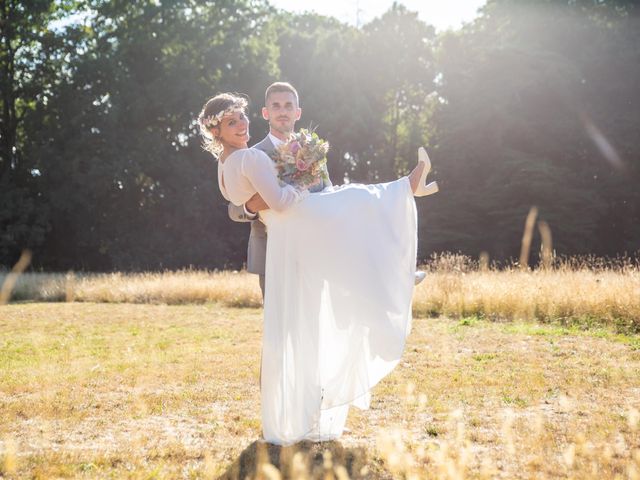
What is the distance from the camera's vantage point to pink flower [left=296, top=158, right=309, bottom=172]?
4148 mm

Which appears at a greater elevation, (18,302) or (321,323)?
(321,323)

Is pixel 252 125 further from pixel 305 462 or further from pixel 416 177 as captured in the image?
pixel 305 462

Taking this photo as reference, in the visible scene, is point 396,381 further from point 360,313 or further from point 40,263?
point 40,263

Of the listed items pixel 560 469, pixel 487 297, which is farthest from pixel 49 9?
pixel 560 469

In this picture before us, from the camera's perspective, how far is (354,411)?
524cm

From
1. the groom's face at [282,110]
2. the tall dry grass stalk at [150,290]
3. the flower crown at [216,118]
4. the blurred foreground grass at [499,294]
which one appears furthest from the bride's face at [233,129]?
the tall dry grass stalk at [150,290]

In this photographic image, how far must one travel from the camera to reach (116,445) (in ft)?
14.5

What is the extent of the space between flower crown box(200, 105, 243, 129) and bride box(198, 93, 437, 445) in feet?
1.05

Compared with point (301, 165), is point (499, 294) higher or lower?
lower

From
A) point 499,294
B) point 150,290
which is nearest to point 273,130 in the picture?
point 499,294

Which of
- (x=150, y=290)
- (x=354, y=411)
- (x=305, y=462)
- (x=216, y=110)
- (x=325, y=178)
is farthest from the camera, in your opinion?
(x=150, y=290)

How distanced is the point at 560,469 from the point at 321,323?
59.6 inches

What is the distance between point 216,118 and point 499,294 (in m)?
8.49

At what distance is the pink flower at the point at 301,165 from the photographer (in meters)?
4.15
